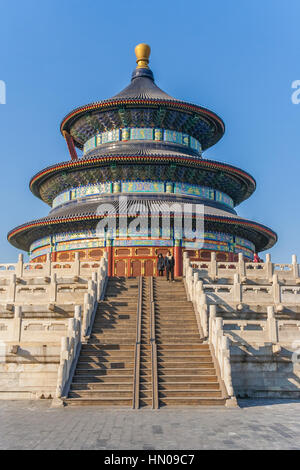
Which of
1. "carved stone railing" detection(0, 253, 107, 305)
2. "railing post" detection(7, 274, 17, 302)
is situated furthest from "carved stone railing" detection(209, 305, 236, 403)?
"railing post" detection(7, 274, 17, 302)

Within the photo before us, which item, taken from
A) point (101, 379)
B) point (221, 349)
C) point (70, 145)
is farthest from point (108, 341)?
point (70, 145)

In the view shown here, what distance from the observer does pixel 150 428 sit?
447 inches

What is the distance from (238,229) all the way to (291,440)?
90.4ft

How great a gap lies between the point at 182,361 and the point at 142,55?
36.6m

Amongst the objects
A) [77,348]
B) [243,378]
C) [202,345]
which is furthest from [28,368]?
[243,378]

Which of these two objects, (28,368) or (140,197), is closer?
(28,368)

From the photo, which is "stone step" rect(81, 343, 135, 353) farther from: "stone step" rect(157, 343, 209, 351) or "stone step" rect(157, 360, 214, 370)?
"stone step" rect(157, 360, 214, 370)

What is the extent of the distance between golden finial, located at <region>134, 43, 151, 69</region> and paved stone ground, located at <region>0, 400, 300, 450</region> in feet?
126

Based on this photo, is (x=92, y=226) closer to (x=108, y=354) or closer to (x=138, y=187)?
(x=138, y=187)

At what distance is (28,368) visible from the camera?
16.9 meters

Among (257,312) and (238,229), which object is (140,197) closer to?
(238,229)

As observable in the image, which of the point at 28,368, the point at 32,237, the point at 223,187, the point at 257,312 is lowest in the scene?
the point at 28,368

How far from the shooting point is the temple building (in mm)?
34406

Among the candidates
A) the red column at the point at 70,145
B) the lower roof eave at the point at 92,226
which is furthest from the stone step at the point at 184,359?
the red column at the point at 70,145
